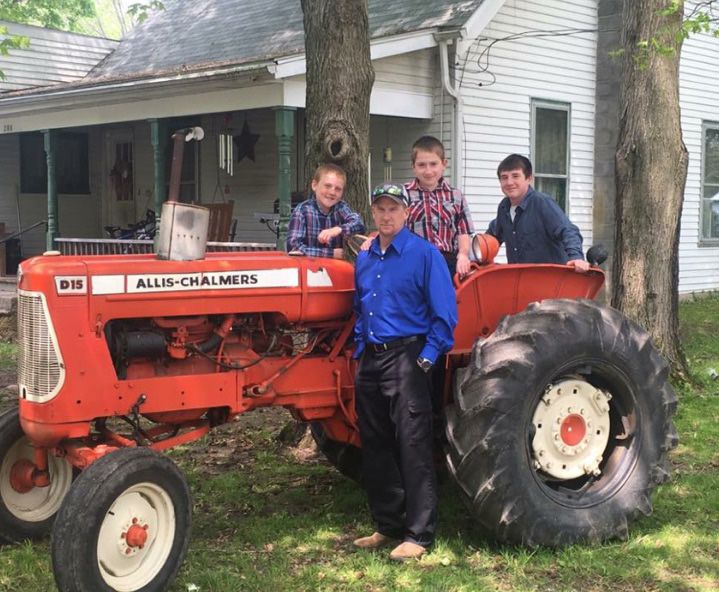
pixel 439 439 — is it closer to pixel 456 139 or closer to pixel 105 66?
pixel 456 139

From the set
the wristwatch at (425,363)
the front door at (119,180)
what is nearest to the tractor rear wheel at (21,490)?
the wristwatch at (425,363)

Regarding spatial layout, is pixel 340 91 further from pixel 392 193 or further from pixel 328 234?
pixel 392 193

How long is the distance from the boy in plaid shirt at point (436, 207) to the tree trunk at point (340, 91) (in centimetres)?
126

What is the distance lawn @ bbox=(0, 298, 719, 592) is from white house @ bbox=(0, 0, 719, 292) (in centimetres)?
576

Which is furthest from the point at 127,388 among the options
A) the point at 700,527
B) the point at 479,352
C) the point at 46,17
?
the point at 46,17

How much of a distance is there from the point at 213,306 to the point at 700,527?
2736 millimetres

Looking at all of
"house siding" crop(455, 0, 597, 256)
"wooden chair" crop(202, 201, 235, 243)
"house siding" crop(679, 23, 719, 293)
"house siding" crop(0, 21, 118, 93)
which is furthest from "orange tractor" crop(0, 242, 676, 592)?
"house siding" crop(0, 21, 118, 93)

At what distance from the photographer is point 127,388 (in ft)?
12.7

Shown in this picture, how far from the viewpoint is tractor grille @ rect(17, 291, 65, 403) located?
3.65 metres

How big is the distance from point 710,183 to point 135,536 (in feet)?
48.4

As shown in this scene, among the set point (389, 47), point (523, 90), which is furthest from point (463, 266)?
point (523, 90)

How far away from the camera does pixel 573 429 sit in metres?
4.43

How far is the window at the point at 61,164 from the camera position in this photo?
666 inches

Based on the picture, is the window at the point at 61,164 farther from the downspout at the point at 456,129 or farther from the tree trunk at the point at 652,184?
the tree trunk at the point at 652,184
